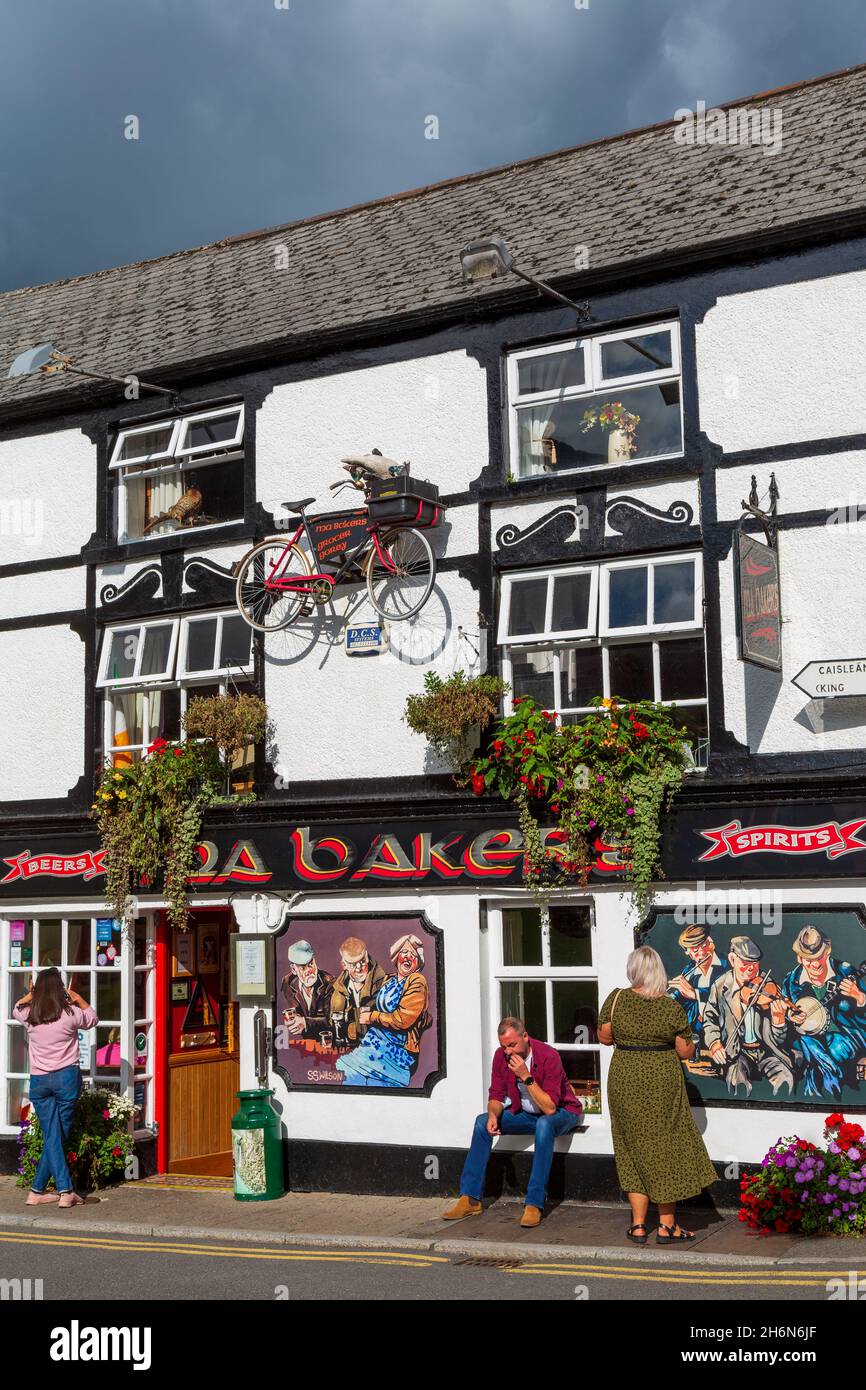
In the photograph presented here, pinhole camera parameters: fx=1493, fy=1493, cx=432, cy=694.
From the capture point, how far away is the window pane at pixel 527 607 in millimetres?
12492

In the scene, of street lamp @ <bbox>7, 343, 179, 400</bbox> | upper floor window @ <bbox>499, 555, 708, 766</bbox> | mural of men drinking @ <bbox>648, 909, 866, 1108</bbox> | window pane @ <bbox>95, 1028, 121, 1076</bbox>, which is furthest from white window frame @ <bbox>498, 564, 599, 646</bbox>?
window pane @ <bbox>95, 1028, 121, 1076</bbox>

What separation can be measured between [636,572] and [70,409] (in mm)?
6431

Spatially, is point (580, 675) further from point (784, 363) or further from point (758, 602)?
point (784, 363)

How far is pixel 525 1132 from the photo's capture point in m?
10.9

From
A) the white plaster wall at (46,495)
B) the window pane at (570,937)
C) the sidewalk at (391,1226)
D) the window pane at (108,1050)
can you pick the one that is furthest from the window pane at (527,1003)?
the white plaster wall at (46,495)

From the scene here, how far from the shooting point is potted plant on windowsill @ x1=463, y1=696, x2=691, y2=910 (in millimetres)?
11312

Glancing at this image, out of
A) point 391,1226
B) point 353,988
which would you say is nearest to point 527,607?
point 353,988

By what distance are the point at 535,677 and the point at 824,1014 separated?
361 centimetres

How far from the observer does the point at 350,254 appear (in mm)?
15148

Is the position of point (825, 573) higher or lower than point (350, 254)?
lower

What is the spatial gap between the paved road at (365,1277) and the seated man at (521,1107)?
3.24 ft

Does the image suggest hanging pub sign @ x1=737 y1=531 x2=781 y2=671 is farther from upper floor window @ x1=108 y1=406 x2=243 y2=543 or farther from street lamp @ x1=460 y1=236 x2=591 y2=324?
upper floor window @ x1=108 y1=406 x2=243 y2=543
